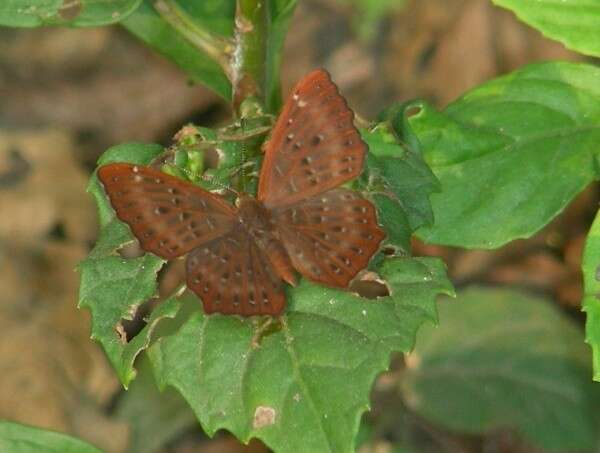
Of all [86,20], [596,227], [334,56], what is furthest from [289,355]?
[334,56]

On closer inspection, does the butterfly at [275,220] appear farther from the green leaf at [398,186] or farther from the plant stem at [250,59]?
the plant stem at [250,59]

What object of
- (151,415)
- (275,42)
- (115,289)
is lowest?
(151,415)

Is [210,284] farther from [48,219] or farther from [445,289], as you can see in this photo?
[48,219]

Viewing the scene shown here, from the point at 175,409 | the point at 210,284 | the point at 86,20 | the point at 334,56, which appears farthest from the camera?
the point at 334,56

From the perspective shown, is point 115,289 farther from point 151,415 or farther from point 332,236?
point 151,415

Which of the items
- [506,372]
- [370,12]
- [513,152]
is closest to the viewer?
[513,152]

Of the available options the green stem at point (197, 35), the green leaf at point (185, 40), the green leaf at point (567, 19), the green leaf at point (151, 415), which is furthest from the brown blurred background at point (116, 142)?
the green leaf at point (567, 19)

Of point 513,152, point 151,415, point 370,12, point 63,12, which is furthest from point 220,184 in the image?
point 370,12
